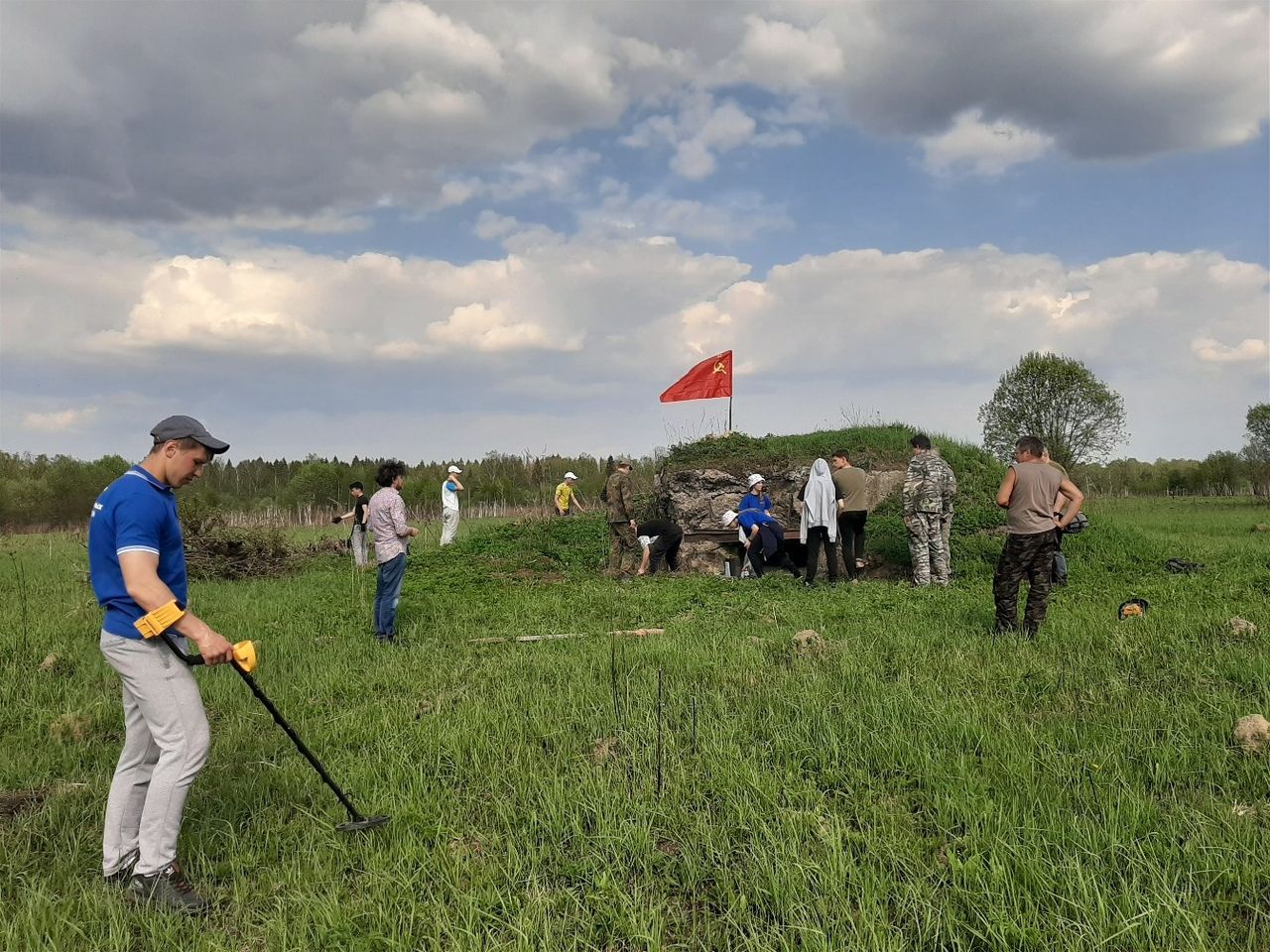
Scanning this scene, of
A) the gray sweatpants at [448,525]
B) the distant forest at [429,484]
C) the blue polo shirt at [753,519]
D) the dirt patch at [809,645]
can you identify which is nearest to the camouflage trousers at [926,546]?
the blue polo shirt at [753,519]

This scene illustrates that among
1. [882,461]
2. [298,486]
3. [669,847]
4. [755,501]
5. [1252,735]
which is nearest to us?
[669,847]

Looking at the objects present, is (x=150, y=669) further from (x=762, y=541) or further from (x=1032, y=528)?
(x=762, y=541)

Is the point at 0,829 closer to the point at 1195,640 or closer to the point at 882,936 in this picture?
the point at 882,936

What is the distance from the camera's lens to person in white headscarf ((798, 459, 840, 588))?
12.4 meters

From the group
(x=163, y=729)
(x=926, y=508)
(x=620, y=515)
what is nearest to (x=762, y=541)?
(x=620, y=515)

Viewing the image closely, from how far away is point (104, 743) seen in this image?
6.18m

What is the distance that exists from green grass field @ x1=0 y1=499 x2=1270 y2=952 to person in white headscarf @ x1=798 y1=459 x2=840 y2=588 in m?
3.76

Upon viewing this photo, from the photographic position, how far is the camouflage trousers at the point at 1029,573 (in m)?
7.88

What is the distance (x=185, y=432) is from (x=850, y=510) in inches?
412

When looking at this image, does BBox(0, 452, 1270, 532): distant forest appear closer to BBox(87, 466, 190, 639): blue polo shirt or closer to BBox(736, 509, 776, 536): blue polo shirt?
BBox(736, 509, 776, 536): blue polo shirt

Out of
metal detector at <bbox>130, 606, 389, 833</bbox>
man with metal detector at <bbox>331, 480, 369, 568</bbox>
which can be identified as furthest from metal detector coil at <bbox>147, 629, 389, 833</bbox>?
man with metal detector at <bbox>331, 480, 369, 568</bbox>

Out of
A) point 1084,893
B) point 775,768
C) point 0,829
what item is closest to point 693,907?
point 775,768

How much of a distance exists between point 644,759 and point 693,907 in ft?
4.77

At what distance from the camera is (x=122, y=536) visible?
3.69m
